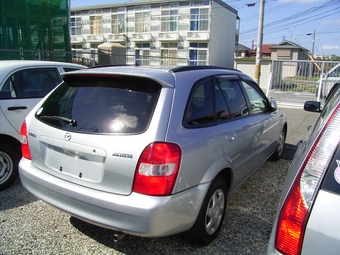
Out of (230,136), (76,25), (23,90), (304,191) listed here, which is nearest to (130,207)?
(304,191)

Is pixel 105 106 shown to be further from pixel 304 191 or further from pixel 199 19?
pixel 199 19

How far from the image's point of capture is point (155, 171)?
208cm

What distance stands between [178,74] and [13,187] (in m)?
2.85

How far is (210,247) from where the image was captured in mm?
2684

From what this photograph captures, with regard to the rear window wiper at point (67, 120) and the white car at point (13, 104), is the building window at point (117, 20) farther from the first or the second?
the rear window wiper at point (67, 120)

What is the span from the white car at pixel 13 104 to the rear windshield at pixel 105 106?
1259 millimetres

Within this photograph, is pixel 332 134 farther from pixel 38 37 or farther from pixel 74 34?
pixel 74 34

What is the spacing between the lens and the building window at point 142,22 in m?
34.8

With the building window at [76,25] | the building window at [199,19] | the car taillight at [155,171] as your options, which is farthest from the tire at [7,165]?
the building window at [76,25]

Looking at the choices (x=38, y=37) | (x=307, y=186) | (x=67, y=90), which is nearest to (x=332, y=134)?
(x=307, y=186)

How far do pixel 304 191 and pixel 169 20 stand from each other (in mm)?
34669

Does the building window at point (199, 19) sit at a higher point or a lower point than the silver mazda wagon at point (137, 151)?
higher

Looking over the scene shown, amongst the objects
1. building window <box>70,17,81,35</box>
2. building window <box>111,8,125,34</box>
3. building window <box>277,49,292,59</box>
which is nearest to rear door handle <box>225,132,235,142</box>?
building window <box>277,49,292,59</box>

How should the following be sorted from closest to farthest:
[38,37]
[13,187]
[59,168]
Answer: [59,168] < [13,187] < [38,37]
